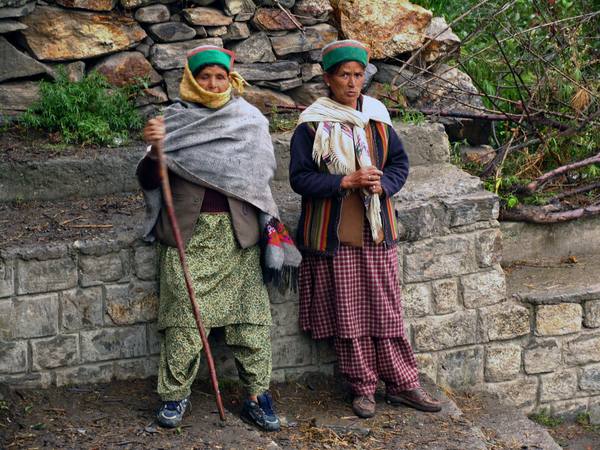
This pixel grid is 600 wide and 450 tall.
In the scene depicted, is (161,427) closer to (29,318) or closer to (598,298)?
(29,318)

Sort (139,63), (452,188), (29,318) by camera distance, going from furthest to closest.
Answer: (139,63), (452,188), (29,318)

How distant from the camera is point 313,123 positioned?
3277 mm

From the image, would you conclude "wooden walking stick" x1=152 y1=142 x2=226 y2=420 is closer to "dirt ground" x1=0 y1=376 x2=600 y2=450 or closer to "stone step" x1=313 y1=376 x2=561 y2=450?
"dirt ground" x1=0 y1=376 x2=600 y2=450

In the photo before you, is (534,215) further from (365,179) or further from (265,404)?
(265,404)

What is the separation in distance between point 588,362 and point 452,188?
1.74 m

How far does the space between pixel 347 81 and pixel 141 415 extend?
81.0 inches

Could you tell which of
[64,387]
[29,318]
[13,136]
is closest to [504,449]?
[64,387]

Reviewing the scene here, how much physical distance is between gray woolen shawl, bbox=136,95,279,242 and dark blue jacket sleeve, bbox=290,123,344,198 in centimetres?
18

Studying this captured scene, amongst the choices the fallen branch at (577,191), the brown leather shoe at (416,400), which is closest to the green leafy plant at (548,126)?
the fallen branch at (577,191)

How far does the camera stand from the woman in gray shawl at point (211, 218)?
3.03 meters

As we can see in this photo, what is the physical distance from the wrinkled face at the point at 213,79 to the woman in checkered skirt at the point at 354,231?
48cm

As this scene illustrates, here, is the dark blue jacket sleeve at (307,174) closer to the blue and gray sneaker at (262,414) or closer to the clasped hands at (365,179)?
the clasped hands at (365,179)

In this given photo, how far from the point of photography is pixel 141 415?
328cm

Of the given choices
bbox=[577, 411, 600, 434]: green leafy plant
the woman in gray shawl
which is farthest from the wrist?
bbox=[577, 411, 600, 434]: green leafy plant
